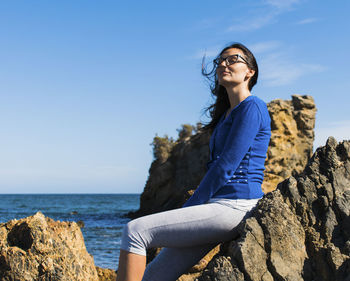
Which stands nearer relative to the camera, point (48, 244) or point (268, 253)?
point (268, 253)

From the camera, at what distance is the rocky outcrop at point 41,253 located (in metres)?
5.09

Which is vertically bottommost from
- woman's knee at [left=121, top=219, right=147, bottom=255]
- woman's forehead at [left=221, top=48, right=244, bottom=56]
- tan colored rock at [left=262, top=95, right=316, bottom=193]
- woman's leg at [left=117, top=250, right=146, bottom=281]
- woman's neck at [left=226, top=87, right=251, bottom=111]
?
woman's leg at [left=117, top=250, right=146, bottom=281]

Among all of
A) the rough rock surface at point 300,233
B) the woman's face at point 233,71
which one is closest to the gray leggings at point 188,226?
the rough rock surface at point 300,233

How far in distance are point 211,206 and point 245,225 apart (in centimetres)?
31

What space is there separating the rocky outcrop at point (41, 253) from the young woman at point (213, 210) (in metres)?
1.92

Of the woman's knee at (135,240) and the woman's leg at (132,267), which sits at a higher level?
the woman's knee at (135,240)

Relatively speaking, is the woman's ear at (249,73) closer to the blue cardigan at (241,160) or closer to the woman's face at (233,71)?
the woman's face at (233,71)

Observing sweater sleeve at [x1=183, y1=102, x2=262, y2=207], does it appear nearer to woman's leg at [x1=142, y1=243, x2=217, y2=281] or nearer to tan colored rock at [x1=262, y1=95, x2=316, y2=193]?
woman's leg at [x1=142, y1=243, x2=217, y2=281]

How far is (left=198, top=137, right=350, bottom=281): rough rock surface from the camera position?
3.27 m

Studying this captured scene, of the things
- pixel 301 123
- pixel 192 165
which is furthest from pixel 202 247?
pixel 192 165

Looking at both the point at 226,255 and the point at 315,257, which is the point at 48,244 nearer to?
the point at 226,255

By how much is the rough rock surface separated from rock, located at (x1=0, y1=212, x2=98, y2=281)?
2.44m

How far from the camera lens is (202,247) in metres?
3.74

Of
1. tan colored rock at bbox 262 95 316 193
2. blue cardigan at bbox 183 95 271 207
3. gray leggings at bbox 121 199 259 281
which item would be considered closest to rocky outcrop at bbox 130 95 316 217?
tan colored rock at bbox 262 95 316 193
